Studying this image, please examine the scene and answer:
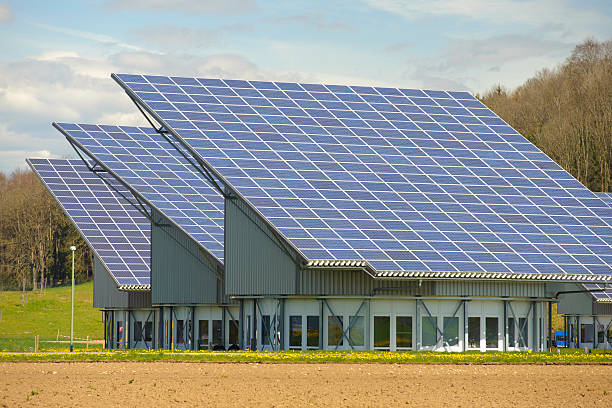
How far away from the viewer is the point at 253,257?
156ft

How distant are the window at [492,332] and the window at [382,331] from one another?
475 cm

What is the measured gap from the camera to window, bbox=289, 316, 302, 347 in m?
45.9

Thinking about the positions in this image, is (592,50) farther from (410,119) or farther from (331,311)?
(331,311)

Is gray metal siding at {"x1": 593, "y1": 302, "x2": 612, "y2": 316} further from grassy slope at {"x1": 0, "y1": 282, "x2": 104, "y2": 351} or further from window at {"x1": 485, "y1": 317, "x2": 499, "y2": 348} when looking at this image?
grassy slope at {"x1": 0, "y1": 282, "x2": 104, "y2": 351}

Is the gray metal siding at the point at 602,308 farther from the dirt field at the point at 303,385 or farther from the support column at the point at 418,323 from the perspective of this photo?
the dirt field at the point at 303,385

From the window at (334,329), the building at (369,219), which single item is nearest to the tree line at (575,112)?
the building at (369,219)

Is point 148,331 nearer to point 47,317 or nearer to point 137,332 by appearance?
point 137,332

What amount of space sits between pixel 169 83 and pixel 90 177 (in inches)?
967

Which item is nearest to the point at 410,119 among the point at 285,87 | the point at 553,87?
the point at 285,87

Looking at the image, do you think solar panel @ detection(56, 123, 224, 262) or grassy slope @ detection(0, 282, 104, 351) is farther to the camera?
grassy slope @ detection(0, 282, 104, 351)

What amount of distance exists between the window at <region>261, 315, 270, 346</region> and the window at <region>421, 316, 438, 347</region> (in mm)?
7131

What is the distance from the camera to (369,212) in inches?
1796

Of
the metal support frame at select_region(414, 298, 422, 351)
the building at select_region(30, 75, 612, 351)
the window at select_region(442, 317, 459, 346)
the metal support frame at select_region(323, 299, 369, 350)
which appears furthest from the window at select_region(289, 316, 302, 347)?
the window at select_region(442, 317, 459, 346)

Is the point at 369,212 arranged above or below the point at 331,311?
above
